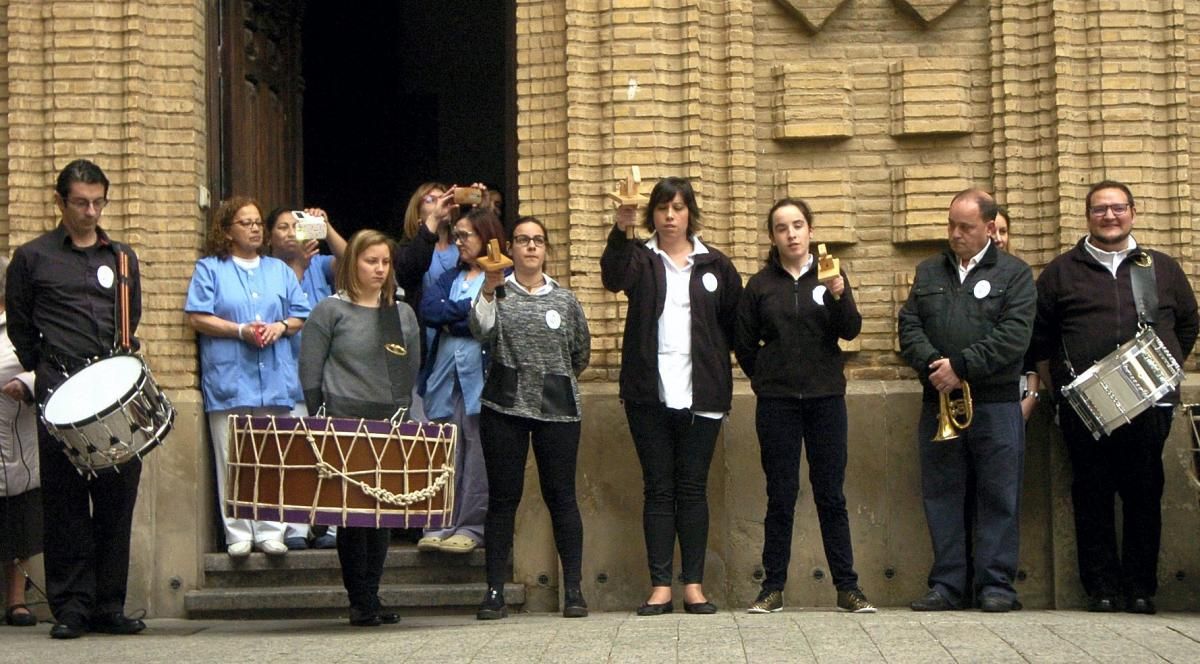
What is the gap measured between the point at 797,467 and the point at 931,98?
7.47 feet

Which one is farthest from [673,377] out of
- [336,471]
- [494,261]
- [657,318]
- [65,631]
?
[65,631]

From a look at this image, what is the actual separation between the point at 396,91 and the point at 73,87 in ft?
21.0

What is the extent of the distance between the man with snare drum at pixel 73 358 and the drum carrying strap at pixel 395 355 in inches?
48.2

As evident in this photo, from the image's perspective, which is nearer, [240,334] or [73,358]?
[73,358]

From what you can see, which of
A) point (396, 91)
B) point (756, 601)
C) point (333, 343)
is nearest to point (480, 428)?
point (333, 343)

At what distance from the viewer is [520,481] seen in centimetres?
994

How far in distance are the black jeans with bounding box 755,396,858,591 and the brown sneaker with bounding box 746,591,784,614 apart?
62 mm

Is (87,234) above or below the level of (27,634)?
above

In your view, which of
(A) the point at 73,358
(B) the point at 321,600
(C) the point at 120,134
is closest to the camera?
(A) the point at 73,358

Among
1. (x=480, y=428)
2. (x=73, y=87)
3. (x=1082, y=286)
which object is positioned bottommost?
(x=480, y=428)

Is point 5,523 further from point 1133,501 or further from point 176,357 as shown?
point 1133,501

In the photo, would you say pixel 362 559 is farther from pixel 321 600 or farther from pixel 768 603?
pixel 768 603

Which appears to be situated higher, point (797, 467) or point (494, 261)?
point (494, 261)

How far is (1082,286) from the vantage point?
33.3 ft
